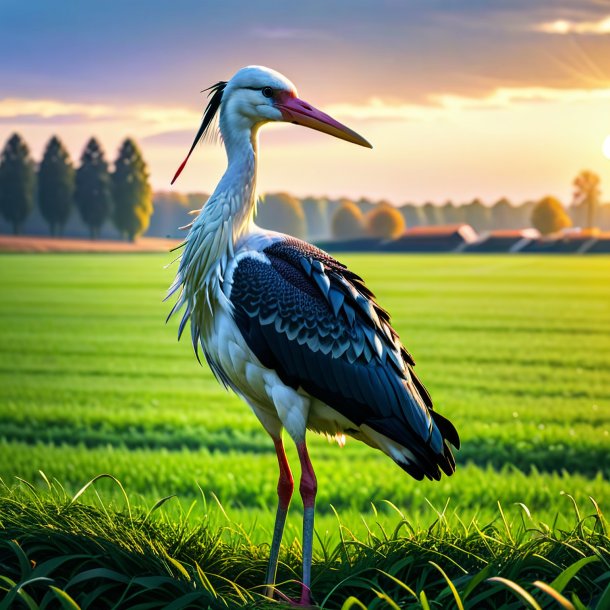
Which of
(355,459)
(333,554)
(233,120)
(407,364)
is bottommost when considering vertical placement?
(355,459)

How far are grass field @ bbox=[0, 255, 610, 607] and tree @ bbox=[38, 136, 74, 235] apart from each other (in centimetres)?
1416

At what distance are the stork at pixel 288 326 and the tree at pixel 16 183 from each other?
33.2 meters

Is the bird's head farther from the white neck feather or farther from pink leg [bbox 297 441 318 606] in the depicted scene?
pink leg [bbox 297 441 318 606]

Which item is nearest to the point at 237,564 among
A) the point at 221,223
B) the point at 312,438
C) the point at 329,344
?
the point at 329,344

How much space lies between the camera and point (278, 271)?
4.35m

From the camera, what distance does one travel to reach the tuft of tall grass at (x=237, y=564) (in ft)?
12.4

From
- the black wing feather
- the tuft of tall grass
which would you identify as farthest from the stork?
the tuft of tall grass

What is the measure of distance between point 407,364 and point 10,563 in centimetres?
214

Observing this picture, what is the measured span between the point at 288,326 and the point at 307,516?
→ 3.11 feet

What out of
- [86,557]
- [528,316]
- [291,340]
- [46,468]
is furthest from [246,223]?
[528,316]

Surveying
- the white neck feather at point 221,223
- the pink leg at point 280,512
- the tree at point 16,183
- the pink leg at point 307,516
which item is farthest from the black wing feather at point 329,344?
the tree at point 16,183

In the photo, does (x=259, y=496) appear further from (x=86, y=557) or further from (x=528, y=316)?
(x=528, y=316)

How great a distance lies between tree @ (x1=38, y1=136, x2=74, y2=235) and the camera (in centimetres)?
3806

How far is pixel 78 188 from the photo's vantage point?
39062 millimetres
